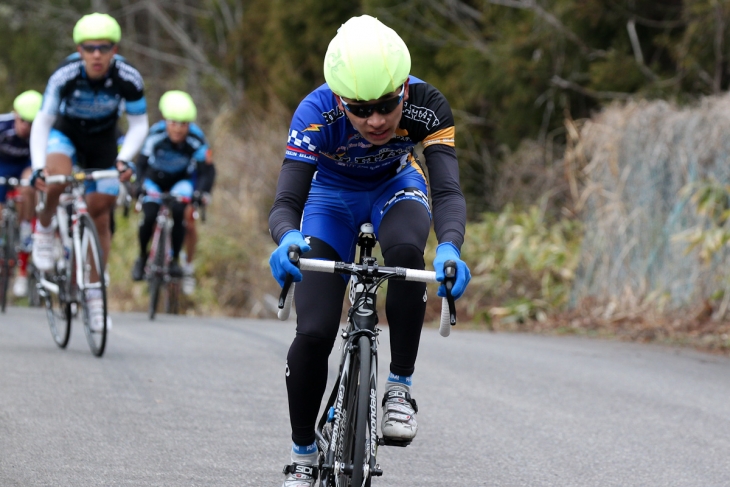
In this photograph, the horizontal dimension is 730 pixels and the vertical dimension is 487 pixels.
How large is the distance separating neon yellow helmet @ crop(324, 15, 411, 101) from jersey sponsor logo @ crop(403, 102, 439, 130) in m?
0.35

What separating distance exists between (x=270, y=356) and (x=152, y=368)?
1245 millimetres

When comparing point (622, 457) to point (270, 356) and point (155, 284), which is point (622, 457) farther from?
point (155, 284)

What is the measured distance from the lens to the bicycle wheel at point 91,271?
8055mm

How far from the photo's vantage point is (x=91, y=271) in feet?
26.8

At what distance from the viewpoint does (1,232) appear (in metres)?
13.6

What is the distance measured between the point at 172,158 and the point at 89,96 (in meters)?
4.61

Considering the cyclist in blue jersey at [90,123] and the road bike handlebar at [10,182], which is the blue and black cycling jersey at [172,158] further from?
the cyclist in blue jersey at [90,123]

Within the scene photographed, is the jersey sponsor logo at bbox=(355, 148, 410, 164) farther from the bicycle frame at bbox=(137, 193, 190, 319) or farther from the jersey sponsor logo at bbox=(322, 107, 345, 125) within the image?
the bicycle frame at bbox=(137, 193, 190, 319)

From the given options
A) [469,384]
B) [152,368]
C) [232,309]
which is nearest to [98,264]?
[152,368]

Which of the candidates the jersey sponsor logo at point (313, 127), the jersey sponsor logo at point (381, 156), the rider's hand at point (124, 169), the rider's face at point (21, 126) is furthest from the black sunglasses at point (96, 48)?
the rider's face at point (21, 126)

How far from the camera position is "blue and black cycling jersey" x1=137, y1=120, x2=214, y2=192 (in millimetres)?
13109

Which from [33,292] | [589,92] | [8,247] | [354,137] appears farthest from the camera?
[589,92]

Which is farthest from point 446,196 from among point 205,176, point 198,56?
point 198,56

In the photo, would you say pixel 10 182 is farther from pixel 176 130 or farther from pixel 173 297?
pixel 173 297
